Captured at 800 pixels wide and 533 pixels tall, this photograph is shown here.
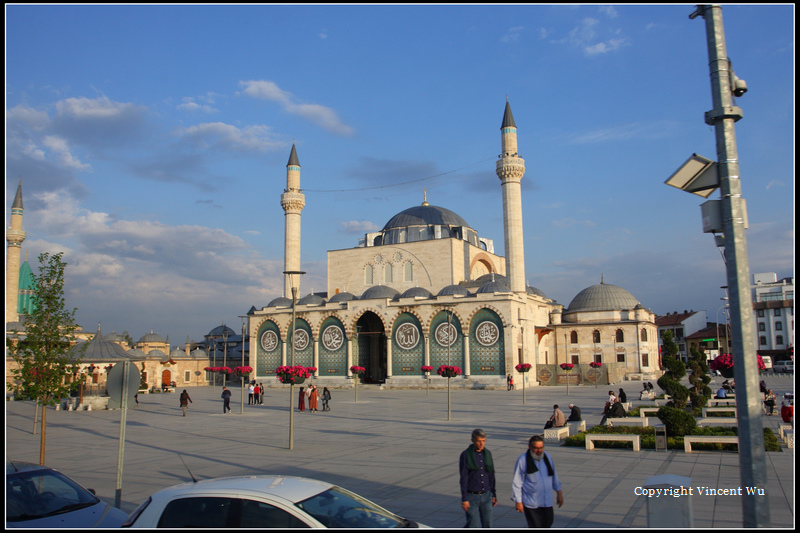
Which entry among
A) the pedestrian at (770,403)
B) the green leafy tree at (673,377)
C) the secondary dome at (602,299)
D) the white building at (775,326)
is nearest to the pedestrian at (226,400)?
the green leafy tree at (673,377)

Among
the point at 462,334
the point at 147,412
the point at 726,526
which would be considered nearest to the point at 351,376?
the point at 462,334

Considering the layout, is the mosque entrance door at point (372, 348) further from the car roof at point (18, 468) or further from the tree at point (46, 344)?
the car roof at point (18, 468)

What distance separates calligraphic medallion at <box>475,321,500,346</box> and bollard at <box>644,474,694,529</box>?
35875 mm

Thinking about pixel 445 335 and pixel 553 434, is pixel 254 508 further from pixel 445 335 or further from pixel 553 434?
pixel 445 335

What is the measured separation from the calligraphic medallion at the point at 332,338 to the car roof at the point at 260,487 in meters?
43.1

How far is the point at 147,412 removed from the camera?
26.8m

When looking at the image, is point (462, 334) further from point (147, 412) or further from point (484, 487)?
point (484, 487)

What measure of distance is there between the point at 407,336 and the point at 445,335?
3217mm

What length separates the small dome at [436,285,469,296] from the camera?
44.2 m

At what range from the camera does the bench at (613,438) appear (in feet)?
43.4

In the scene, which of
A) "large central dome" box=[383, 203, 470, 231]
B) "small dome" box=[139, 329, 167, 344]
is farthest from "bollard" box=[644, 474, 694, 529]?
"small dome" box=[139, 329, 167, 344]

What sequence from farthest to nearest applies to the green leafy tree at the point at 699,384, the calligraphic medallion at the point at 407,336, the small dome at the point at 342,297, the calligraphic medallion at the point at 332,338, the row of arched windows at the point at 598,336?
the small dome at the point at 342,297
the row of arched windows at the point at 598,336
the calligraphic medallion at the point at 332,338
the calligraphic medallion at the point at 407,336
the green leafy tree at the point at 699,384

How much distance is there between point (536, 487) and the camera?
605 cm

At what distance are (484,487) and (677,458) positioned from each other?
772cm
